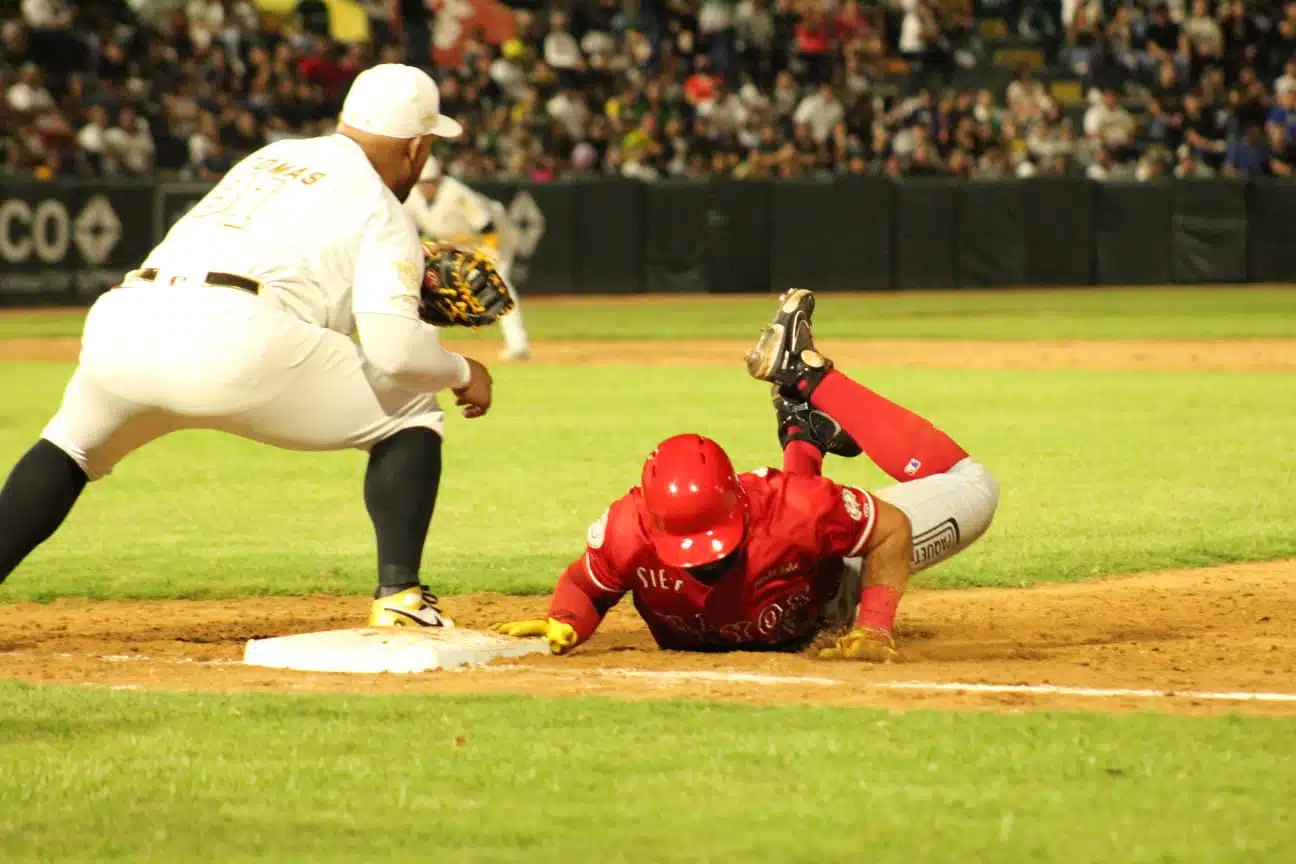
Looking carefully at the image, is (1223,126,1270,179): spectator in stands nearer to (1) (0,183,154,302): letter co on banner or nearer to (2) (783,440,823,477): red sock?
(1) (0,183,154,302): letter co on banner

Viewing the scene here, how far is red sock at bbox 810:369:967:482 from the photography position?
6.59 m

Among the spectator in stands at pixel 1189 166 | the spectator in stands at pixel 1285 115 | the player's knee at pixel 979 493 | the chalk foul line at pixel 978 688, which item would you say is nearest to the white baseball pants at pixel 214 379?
the chalk foul line at pixel 978 688

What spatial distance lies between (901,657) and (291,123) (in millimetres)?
20537

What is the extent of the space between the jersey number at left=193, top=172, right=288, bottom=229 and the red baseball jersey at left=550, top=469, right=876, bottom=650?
4.15 feet

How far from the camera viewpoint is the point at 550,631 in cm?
597

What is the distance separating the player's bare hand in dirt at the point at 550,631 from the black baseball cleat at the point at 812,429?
1.05 metres

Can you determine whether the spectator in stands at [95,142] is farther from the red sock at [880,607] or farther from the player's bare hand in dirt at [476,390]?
the red sock at [880,607]

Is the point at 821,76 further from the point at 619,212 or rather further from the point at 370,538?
the point at 370,538

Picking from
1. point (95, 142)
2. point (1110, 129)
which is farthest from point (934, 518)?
point (1110, 129)

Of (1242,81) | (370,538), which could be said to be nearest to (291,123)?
(1242,81)

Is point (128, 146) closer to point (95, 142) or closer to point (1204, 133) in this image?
point (95, 142)

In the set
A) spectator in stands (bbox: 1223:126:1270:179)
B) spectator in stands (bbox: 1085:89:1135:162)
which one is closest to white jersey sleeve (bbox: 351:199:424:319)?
spectator in stands (bbox: 1085:89:1135:162)

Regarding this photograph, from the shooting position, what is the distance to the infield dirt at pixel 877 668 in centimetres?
537

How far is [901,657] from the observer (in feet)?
19.6
